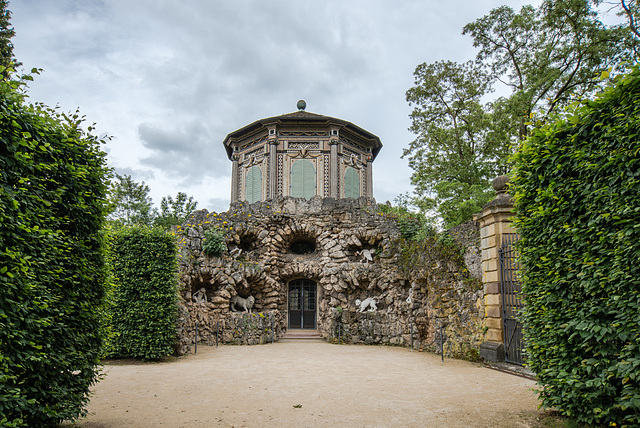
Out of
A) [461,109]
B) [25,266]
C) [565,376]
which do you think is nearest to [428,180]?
[461,109]

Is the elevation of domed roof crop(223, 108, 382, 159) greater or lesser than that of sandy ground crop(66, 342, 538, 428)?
greater

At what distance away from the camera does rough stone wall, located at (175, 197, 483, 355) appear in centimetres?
1284

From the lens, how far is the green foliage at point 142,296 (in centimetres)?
969

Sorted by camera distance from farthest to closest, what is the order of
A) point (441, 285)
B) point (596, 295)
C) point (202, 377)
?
1. point (441, 285)
2. point (202, 377)
3. point (596, 295)

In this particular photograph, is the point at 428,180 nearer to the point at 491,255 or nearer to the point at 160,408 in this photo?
the point at 491,255

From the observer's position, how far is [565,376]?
13.4 ft

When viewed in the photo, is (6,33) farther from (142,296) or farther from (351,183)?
(351,183)

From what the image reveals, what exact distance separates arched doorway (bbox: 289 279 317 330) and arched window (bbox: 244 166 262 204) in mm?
5450

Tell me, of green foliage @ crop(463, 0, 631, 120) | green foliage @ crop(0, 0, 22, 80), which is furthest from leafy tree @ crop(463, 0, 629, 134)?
green foliage @ crop(0, 0, 22, 80)

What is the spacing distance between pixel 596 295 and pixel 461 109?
16.7 meters

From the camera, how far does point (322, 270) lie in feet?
53.5

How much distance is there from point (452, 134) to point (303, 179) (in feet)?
24.8

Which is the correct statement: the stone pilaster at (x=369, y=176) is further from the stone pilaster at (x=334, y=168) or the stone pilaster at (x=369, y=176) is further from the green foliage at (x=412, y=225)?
the green foliage at (x=412, y=225)

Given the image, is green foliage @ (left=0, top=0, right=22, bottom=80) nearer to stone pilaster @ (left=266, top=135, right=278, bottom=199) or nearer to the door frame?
stone pilaster @ (left=266, top=135, right=278, bottom=199)
